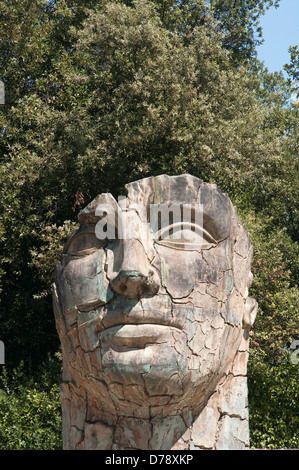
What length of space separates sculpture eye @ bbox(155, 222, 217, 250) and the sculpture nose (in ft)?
0.74

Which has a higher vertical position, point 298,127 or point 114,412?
point 298,127

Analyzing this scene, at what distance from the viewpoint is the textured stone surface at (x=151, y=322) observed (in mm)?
4102

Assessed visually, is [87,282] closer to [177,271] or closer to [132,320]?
[132,320]

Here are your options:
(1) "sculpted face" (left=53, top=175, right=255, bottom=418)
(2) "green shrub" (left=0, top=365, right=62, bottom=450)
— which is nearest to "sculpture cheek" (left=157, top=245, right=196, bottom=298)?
(1) "sculpted face" (left=53, top=175, right=255, bottom=418)

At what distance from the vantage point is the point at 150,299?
163 inches

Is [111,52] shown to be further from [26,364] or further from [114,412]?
[114,412]

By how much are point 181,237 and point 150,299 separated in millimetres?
481

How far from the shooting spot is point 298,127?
1373 cm

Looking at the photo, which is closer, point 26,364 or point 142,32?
point 142,32

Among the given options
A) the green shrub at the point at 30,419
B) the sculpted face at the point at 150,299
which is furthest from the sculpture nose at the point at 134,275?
the green shrub at the point at 30,419

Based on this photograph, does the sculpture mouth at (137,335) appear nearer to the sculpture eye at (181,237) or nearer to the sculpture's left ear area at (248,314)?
the sculpture eye at (181,237)

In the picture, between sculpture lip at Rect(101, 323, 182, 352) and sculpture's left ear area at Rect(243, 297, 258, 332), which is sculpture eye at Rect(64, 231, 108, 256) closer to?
sculpture lip at Rect(101, 323, 182, 352)

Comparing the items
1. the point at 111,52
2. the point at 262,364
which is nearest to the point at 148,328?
the point at 262,364
